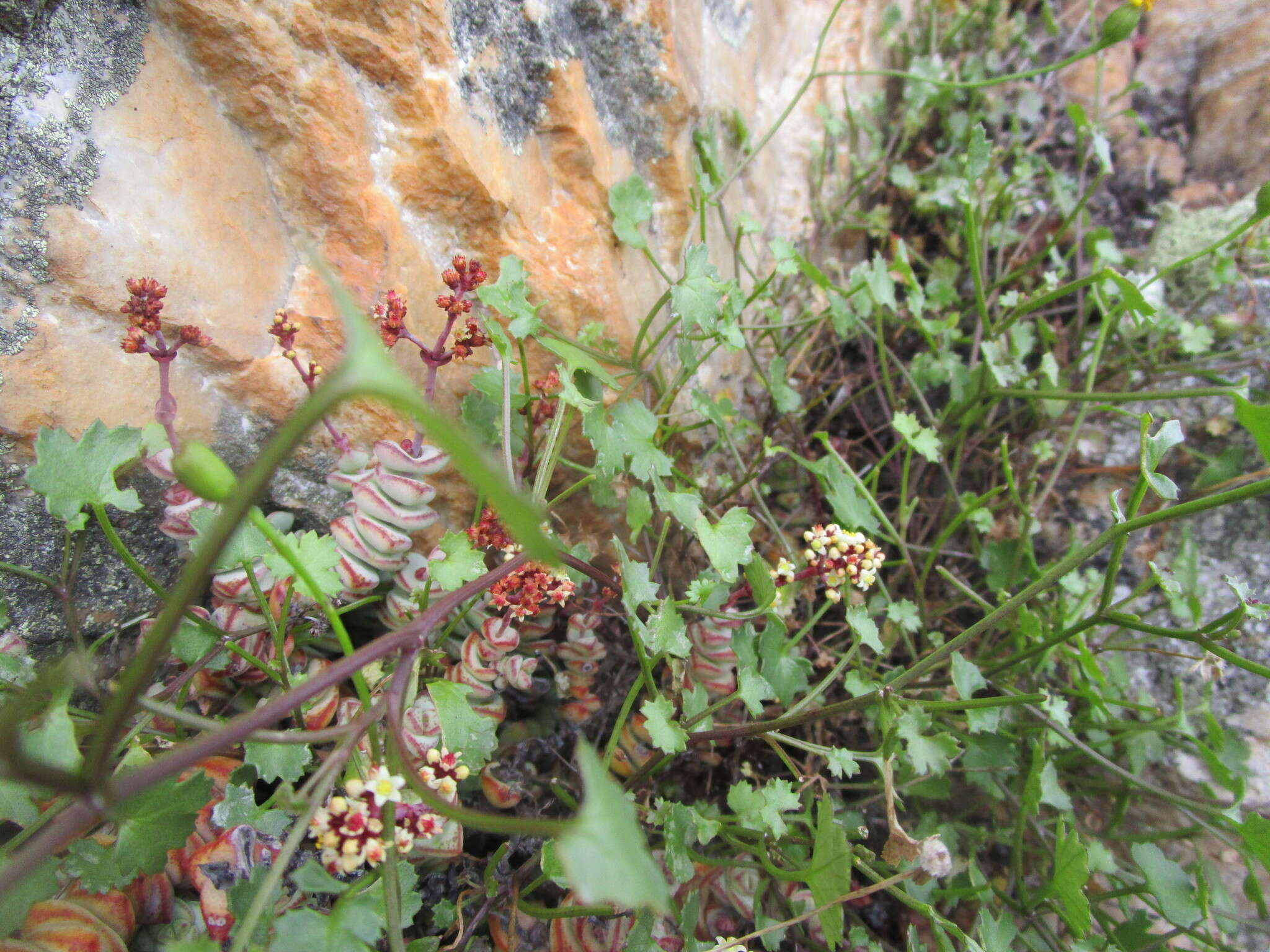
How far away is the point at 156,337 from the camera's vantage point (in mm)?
969

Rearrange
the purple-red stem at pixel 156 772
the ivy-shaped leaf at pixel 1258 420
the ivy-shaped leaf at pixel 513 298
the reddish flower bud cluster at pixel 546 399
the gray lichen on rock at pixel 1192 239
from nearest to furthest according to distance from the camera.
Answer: the purple-red stem at pixel 156 772 < the ivy-shaped leaf at pixel 1258 420 < the ivy-shaped leaf at pixel 513 298 < the reddish flower bud cluster at pixel 546 399 < the gray lichen on rock at pixel 1192 239

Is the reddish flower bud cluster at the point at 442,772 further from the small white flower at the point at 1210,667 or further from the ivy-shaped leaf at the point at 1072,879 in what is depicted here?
the small white flower at the point at 1210,667

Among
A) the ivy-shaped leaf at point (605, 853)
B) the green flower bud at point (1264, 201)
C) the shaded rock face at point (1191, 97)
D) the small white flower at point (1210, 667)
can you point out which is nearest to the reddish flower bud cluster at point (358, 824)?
the ivy-shaped leaf at point (605, 853)

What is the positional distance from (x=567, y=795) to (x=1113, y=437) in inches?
56.0

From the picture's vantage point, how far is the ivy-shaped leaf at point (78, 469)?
0.93 metres

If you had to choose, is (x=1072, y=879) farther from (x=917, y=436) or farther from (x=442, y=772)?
(x=442, y=772)

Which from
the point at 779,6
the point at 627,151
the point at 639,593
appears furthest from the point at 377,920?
the point at 779,6

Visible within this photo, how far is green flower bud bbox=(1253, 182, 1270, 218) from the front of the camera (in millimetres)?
1211

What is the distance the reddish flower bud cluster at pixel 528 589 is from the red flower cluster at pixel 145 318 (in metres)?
0.51

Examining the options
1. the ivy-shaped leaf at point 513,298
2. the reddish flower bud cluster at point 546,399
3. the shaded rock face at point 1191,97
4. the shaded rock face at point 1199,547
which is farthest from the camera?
the shaded rock face at point 1191,97

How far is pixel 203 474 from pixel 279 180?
748 millimetres

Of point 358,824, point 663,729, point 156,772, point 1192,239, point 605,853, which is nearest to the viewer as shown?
point 605,853

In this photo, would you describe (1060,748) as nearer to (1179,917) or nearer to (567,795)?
(1179,917)

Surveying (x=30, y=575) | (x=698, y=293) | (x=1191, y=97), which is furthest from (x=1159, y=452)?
(x=1191, y=97)
